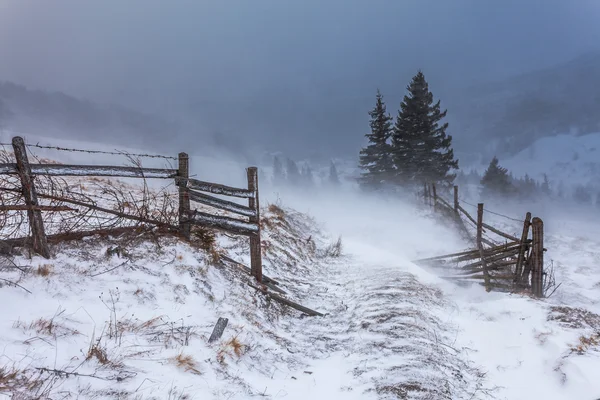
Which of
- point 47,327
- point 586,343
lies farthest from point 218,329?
point 586,343

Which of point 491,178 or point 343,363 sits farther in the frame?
point 491,178

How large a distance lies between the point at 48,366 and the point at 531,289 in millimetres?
10088

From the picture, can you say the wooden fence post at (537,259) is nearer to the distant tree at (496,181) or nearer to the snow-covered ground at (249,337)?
the snow-covered ground at (249,337)

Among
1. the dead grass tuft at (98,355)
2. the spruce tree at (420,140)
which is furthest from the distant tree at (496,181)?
the dead grass tuft at (98,355)

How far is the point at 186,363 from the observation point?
3.93 metres

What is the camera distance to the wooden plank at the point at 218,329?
4.69 metres

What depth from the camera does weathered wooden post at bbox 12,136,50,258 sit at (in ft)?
15.0

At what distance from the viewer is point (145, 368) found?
12.0 feet

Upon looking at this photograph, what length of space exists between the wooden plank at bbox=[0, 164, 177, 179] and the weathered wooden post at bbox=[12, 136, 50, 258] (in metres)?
0.09

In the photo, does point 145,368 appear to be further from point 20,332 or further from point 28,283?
point 28,283

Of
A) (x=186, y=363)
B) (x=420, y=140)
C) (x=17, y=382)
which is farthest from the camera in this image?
(x=420, y=140)

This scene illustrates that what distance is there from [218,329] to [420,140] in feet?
97.7

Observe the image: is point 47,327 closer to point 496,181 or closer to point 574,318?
point 574,318

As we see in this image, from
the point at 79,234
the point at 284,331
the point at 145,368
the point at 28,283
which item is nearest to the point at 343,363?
the point at 284,331
